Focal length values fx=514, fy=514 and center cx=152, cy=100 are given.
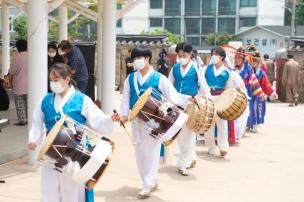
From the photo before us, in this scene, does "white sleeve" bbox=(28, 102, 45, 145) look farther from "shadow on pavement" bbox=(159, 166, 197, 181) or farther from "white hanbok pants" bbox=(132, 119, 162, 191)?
"shadow on pavement" bbox=(159, 166, 197, 181)

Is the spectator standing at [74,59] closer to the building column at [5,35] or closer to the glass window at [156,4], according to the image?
the building column at [5,35]

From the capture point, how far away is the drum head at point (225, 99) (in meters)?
7.56

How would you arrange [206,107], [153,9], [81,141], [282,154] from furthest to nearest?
[153,9] < [282,154] < [206,107] < [81,141]

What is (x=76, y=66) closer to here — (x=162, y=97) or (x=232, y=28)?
(x=162, y=97)

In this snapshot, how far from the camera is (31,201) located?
17.9 feet

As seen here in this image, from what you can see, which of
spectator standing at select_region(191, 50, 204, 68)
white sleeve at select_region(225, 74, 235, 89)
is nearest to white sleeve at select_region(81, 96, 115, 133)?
spectator standing at select_region(191, 50, 204, 68)

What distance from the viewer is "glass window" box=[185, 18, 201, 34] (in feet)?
186

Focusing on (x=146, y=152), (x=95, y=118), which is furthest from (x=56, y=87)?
(x=146, y=152)

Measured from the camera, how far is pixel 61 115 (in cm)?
431

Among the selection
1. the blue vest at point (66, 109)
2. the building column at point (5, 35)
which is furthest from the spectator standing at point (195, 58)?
the building column at point (5, 35)

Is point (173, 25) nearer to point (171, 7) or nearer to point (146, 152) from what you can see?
point (171, 7)

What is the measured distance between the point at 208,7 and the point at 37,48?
50.6 m

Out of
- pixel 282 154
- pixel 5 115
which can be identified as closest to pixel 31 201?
pixel 282 154

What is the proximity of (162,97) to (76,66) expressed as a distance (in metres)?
2.68
